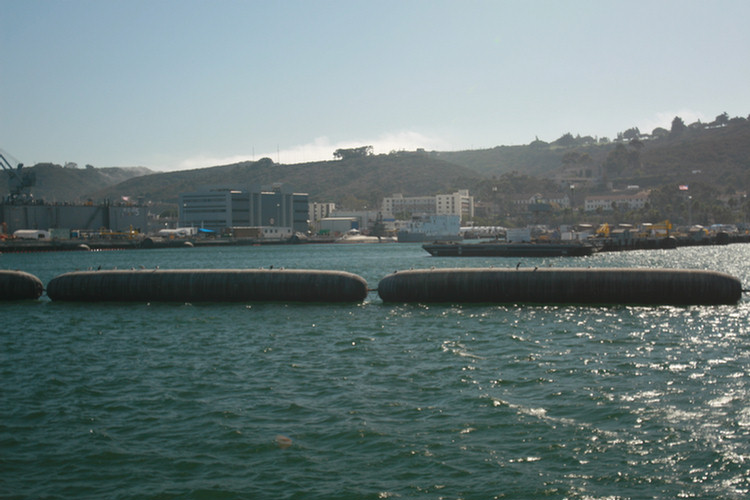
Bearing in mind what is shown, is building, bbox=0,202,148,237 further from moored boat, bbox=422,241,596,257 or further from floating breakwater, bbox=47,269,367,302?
floating breakwater, bbox=47,269,367,302

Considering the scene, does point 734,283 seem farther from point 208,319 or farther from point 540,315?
point 208,319

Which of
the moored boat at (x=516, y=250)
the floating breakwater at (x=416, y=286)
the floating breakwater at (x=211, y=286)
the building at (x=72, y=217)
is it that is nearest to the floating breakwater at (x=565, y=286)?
the floating breakwater at (x=416, y=286)

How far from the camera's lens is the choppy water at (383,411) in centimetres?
1265

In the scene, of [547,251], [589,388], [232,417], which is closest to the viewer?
[232,417]

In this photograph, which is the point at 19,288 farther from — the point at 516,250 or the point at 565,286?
the point at 516,250

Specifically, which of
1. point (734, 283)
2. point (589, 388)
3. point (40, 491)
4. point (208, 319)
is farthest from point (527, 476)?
point (734, 283)

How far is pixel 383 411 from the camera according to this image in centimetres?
1675

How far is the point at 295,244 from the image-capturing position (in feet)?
608

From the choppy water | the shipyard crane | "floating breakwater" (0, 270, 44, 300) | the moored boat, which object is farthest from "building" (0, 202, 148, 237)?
the choppy water

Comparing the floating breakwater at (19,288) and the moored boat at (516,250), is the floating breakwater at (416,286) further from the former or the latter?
the moored boat at (516,250)

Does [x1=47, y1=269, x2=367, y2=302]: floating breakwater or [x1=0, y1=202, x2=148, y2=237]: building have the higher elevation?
[x1=0, y1=202, x2=148, y2=237]: building

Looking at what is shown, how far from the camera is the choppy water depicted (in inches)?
498

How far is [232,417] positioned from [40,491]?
497 centimetres

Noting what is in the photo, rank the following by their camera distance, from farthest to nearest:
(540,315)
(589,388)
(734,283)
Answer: (734,283) → (540,315) → (589,388)
